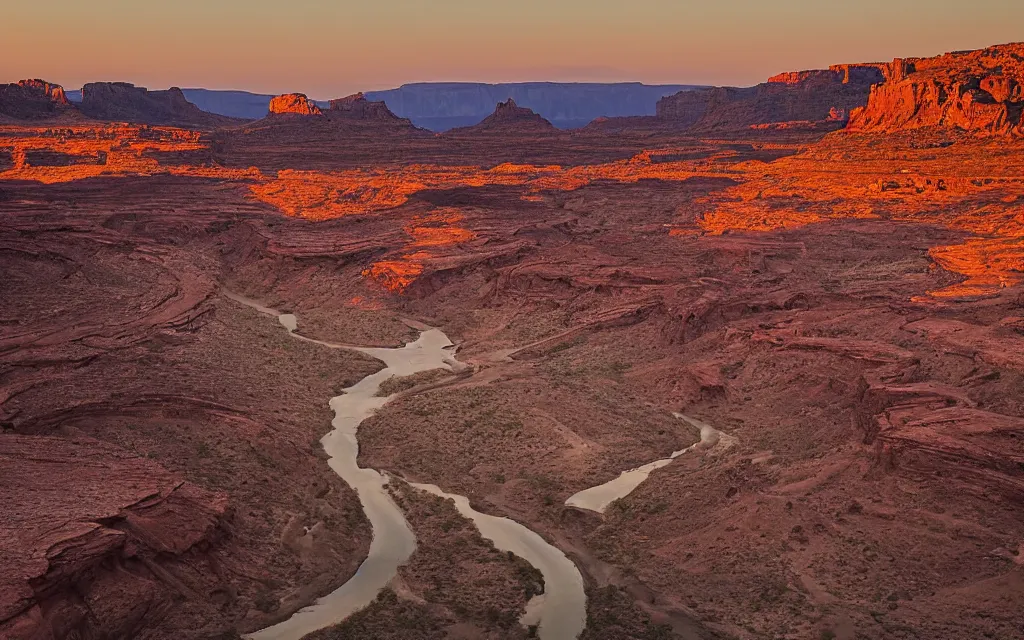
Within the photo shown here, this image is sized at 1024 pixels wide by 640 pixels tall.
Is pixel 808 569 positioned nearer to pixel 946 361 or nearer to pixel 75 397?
pixel 946 361

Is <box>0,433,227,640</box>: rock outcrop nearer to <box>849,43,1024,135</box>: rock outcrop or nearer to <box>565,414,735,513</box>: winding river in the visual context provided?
<box>565,414,735,513</box>: winding river

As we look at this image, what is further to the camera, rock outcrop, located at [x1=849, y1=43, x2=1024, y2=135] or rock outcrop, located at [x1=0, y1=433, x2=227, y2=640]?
rock outcrop, located at [x1=849, y1=43, x2=1024, y2=135]

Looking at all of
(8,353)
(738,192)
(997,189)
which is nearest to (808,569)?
(8,353)

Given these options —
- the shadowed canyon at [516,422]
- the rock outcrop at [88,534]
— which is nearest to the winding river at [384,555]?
the shadowed canyon at [516,422]

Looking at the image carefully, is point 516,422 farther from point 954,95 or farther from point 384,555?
point 954,95

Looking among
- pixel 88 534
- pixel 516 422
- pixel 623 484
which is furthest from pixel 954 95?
pixel 88 534

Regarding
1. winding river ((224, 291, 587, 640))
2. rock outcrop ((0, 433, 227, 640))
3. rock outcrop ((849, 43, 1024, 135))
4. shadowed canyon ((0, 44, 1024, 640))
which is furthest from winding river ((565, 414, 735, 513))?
rock outcrop ((849, 43, 1024, 135))

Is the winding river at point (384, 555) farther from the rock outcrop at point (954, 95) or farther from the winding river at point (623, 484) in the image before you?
the rock outcrop at point (954, 95)
